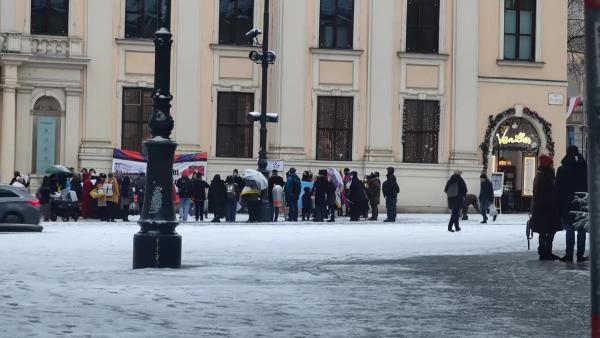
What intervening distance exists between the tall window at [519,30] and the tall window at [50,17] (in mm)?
15819

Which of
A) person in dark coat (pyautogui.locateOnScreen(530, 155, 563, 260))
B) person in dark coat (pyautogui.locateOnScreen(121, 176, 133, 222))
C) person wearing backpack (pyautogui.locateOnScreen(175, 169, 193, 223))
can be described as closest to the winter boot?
person in dark coat (pyautogui.locateOnScreen(530, 155, 563, 260))

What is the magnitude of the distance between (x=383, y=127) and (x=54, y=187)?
12973 millimetres

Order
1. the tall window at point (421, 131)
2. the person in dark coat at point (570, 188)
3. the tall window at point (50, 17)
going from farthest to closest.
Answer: the tall window at point (421, 131) → the tall window at point (50, 17) → the person in dark coat at point (570, 188)

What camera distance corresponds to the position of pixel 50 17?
143ft

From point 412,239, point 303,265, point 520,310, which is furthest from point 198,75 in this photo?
point 520,310

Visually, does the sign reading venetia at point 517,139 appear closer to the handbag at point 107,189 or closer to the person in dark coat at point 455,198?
the person in dark coat at point 455,198

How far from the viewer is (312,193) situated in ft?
130

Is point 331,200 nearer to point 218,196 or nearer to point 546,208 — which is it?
point 218,196

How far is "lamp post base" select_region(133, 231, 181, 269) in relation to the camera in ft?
53.9

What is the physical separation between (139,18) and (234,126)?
16.2 ft

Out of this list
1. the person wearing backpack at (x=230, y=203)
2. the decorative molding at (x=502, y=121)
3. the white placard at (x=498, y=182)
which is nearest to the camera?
the person wearing backpack at (x=230, y=203)

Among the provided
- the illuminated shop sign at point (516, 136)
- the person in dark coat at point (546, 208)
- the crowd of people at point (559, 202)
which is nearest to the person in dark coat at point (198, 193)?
the illuminated shop sign at point (516, 136)

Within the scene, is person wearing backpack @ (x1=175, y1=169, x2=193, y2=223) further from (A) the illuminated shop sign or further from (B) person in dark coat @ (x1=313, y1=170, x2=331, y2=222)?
(A) the illuminated shop sign

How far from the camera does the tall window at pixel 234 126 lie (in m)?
45.5
